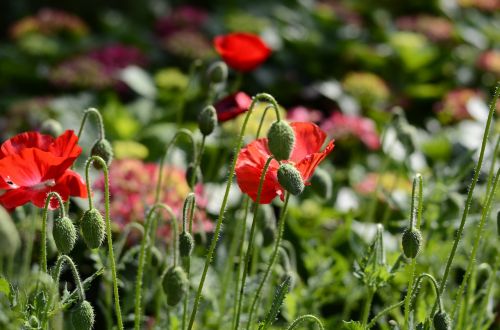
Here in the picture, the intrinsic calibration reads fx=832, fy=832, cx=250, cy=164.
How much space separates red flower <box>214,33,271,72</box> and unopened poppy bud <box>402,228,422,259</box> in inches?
26.7

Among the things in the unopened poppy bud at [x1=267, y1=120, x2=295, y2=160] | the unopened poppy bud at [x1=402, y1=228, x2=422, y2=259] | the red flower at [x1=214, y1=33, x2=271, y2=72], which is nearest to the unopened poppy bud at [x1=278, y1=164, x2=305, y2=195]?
the unopened poppy bud at [x1=267, y1=120, x2=295, y2=160]

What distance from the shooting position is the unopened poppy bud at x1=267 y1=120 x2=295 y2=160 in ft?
3.51

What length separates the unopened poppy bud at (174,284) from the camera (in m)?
1.22

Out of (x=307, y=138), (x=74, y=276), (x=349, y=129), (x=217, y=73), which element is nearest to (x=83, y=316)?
(x=74, y=276)

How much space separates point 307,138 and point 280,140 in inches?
7.9

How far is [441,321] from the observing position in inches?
43.7

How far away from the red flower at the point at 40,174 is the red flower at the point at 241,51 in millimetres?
577

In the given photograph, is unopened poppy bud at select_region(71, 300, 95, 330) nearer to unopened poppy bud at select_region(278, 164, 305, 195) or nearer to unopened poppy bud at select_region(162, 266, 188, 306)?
unopened poppy bud at select_region(162, 266, 188, 306)

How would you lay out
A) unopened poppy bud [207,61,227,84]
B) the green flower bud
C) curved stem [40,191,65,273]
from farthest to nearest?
1. the green flower bud
2. unopened poppy bud [207,61,227,84]
3. curved stem [40,191,65,273]

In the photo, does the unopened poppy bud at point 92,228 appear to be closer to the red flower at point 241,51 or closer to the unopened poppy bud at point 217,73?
the unopened poppy bud at point 217,73

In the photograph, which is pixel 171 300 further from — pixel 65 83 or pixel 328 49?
pixel 328 49

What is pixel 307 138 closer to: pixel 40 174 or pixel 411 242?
pixel 411 242

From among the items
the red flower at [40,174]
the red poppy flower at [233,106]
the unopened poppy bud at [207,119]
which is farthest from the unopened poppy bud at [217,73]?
the red flower at [40,174]

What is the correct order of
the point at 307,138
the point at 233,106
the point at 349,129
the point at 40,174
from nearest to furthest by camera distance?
the point at 40,174, the point at 307,138, the point at 233,106, the point at 349,129
